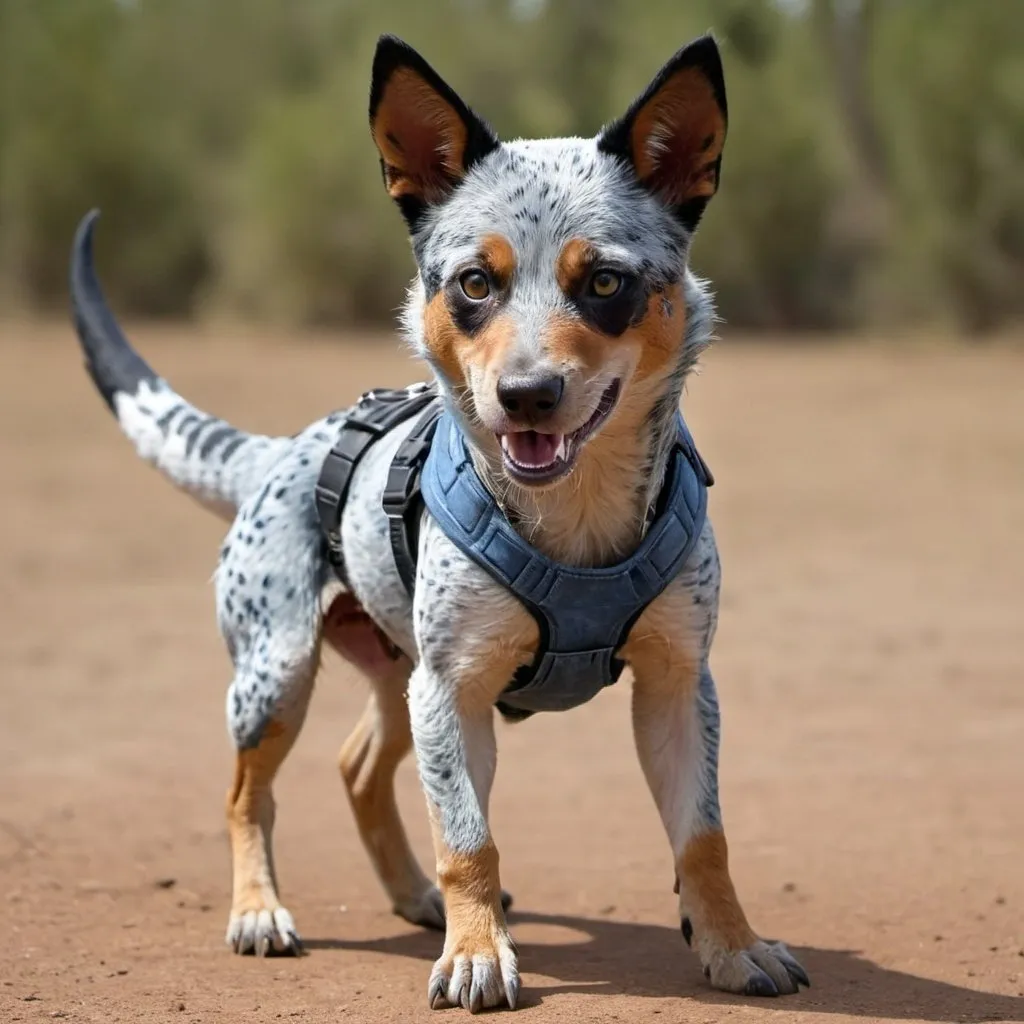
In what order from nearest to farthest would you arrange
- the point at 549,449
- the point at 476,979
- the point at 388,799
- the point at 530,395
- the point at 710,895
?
the point at 530,395
the point at 549,449
the point at 476,979
the point at 710,895
the point at 388,799

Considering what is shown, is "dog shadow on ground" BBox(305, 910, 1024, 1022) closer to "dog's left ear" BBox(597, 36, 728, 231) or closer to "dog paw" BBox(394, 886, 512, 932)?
"dog paw" BBox(394, 886, 512, 932)

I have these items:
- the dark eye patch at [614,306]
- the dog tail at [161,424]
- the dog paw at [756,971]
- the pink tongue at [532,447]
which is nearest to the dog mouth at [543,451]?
the pink tongue at [532,447]

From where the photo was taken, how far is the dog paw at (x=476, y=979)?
4.27 m

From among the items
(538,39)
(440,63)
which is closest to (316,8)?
(538,39)

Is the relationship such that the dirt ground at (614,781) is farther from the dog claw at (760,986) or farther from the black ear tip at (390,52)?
the black ear tip at (390,52)

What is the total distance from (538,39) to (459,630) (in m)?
32.5

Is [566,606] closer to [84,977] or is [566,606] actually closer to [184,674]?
[84,977]

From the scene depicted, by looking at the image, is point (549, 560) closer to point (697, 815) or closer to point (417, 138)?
point (697, 815)

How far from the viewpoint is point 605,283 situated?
416cm

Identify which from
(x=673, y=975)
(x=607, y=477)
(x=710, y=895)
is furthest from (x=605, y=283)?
(x=673, y=975)

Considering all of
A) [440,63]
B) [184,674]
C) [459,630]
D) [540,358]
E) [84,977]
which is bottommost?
[184,674]

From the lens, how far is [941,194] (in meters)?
24.0

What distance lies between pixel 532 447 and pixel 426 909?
2.17m

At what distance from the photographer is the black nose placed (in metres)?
3.99
